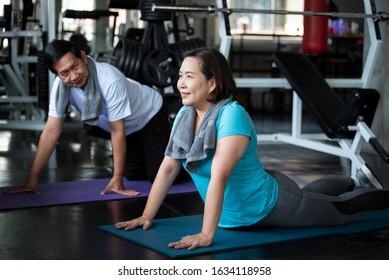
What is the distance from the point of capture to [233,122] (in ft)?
7.09

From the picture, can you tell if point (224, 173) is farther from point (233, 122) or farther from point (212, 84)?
point (212, 84)

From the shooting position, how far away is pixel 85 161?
4.33 metres

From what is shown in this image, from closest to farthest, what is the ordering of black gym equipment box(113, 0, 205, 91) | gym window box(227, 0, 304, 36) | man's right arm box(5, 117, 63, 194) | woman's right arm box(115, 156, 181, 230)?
woman's right arm box(115, 156, 181, 230) < man's right arm box(5, 117, 63, 194) < black gym equipment box(113, 0, 205, 91) < gym window box(227, 0, 304, 36)

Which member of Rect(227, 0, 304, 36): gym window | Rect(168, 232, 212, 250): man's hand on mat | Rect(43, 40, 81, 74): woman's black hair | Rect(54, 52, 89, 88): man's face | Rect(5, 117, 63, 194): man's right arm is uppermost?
Rect(227, 0, 304, 36): gym window

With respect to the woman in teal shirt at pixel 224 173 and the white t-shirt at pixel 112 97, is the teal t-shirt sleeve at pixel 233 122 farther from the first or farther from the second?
the white t-shirt at pixel 112 97

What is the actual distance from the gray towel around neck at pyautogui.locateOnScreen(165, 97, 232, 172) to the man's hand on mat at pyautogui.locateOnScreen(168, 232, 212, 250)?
24cm

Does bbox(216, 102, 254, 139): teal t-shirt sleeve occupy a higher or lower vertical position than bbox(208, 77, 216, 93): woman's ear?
lower

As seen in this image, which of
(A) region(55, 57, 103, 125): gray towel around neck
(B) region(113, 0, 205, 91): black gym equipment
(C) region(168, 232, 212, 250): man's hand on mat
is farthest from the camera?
(B) region(113, 0, 205, 91): black gym equipment

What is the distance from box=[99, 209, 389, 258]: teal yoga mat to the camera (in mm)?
2180

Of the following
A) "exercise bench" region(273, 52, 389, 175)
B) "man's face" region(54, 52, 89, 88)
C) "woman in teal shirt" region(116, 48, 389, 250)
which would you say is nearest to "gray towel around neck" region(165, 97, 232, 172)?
"woman in teal shirt" region(116, 48, 389, 250)

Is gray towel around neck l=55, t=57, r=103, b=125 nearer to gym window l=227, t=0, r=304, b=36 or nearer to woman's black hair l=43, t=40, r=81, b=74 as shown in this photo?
woman's black hair l=43, t=40, r=81, b=74

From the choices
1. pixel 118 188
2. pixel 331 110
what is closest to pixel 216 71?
pixel 118 188
